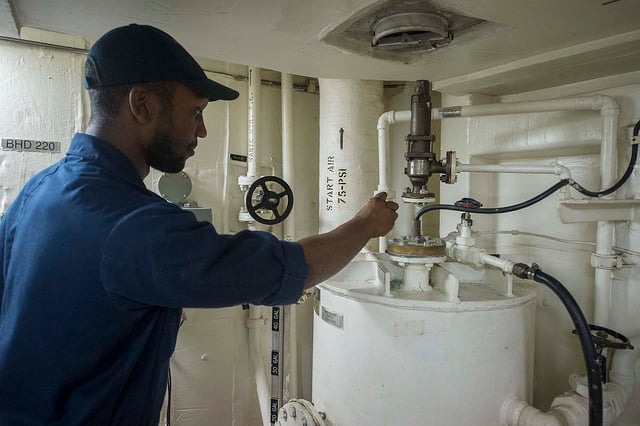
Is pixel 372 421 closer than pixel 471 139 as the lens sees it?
Yes

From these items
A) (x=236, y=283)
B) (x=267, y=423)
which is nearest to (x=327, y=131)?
(x=236, y=283)

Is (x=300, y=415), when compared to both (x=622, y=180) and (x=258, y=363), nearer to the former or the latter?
(x=258, y=363)

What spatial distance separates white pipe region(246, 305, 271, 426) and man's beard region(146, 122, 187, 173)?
4.13ft

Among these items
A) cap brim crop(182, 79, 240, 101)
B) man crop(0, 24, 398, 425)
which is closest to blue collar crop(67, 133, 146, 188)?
man crop(0, 24, 398, 425)

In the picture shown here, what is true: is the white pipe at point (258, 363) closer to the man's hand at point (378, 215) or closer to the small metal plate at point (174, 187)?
the small metal plate at point (174, 187)

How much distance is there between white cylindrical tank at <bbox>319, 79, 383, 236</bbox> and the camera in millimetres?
1539

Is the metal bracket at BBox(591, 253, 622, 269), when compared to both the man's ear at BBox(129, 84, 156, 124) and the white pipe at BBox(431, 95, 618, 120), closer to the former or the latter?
the white pipe at BBox(431, 95, 618, 120)

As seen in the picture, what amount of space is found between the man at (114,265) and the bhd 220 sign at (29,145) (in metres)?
1.06

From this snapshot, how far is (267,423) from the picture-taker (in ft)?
5.70

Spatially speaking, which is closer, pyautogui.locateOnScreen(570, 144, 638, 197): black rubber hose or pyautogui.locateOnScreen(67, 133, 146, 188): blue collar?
pyautogui.locateOnScreen(67, 133, 146, 188): blue collar

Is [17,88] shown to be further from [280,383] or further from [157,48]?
[280,383]

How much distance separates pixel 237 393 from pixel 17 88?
159 cm

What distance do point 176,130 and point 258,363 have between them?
56.3 inches

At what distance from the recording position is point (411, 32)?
0.97 m
